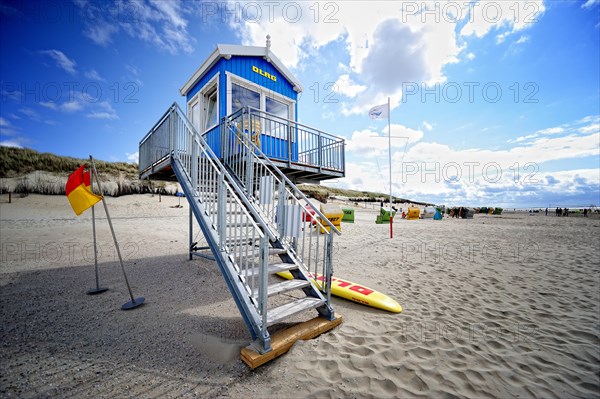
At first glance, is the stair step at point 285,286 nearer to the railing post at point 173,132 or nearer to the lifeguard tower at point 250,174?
the lifeguard tower at point 250,174

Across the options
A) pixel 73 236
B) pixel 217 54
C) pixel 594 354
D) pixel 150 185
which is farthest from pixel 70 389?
pixel 150 185

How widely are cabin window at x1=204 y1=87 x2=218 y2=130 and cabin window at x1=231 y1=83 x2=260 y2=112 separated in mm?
1156

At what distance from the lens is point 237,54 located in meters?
8.09

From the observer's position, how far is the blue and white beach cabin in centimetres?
782

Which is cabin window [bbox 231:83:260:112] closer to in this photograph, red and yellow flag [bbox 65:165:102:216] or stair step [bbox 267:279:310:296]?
red and yellow flag [bbox 65:165:102:216]

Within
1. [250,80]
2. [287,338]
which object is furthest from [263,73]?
[287,338]

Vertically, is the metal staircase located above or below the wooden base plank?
above

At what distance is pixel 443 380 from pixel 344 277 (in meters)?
3.71

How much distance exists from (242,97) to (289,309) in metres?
7.70

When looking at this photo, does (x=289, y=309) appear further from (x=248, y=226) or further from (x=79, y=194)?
(x=79, y=194)

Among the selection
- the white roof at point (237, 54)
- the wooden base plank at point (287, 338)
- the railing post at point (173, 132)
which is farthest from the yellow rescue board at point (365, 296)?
the white roof at point (237, 54)

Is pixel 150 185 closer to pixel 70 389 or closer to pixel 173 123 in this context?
pixel 173 123

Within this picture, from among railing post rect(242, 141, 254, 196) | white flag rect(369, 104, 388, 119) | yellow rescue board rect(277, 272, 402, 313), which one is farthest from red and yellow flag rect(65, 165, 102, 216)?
white flag rect(369, 104, 388, 119)

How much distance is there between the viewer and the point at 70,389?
2441 mm
